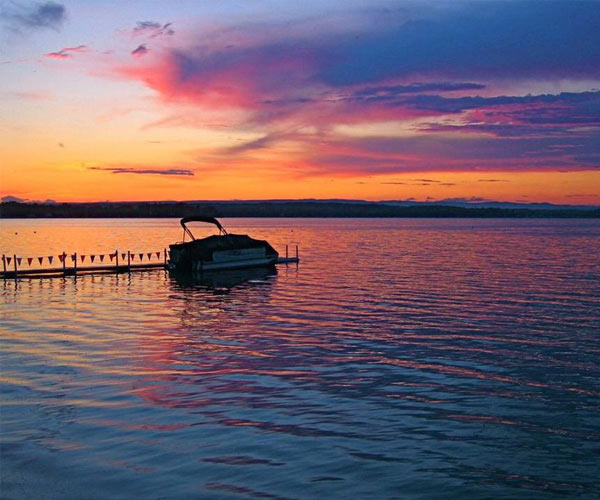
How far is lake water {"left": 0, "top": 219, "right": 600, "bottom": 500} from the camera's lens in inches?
464

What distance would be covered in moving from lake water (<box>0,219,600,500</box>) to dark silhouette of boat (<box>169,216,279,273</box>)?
20.2 meters

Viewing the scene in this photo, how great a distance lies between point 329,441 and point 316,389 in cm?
400

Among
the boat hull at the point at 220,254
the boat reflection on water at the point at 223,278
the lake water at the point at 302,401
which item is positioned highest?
the boat hull at the point at 220,254

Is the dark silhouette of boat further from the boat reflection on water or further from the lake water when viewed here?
the lake water

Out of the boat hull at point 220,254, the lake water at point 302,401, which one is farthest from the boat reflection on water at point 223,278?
the lake water at point 302,401

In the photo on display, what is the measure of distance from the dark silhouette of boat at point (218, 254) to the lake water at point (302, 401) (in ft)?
66.4

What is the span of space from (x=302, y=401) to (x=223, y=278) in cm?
3811

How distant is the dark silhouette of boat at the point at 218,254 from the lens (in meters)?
55.3

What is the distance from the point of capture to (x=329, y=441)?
533 inches

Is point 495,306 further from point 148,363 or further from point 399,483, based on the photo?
point 399,483

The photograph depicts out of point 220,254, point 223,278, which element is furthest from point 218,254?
point 223,278

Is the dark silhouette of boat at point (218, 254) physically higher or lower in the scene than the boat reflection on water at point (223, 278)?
higher

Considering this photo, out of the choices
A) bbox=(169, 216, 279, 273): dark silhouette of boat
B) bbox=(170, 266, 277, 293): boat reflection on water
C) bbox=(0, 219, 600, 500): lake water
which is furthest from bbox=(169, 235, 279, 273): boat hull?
bbox=(0, 219, 600, 500): lake water

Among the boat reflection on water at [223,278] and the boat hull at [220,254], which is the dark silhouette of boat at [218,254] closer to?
the boat hull at [220,254]
